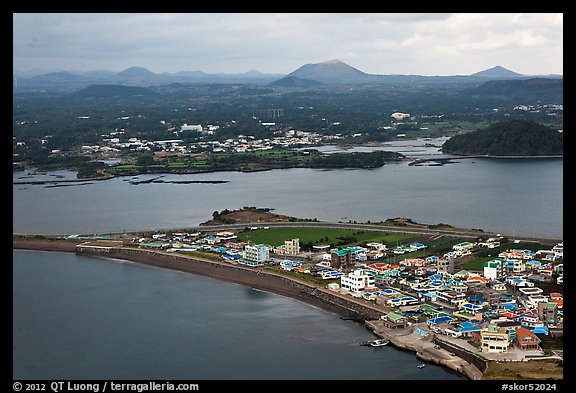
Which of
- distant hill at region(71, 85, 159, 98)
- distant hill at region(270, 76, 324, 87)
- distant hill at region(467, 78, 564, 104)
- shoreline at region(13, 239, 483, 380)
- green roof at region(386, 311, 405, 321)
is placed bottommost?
shoreline at region(13, 239, 483, 380)

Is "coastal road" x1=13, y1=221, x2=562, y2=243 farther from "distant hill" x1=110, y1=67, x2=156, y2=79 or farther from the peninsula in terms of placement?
"distant hill" x1=110, y1=67, x2=156, y2=79

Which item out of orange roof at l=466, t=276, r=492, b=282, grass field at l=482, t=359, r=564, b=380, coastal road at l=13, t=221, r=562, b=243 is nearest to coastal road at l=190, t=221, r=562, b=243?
coastal road at l=13, t=221, r=562, b=243

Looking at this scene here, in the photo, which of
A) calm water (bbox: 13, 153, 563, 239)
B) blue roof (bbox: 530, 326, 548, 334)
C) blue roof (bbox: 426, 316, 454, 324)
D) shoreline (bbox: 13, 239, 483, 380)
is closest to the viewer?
shoreline (bbox: 13, 239, 483, 380)

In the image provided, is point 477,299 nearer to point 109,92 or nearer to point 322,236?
point 322,236
